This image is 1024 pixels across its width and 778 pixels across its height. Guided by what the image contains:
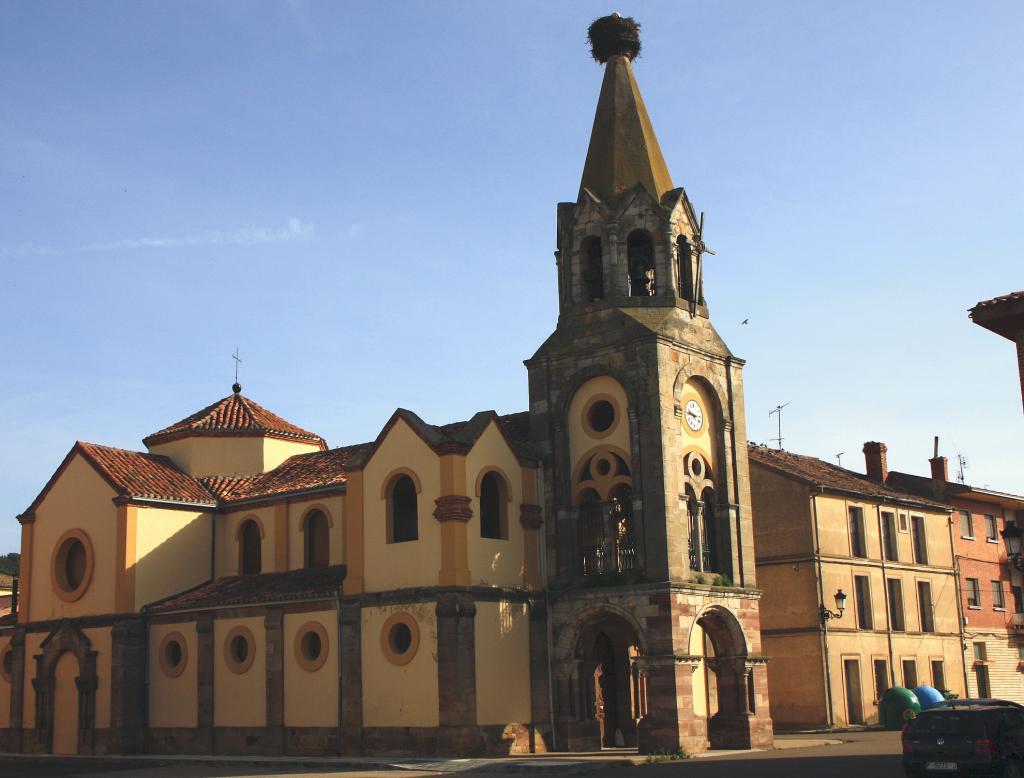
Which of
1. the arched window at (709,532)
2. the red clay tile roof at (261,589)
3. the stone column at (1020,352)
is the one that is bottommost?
the red clay tile roof at (261,589)

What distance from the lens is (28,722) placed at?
133 feet

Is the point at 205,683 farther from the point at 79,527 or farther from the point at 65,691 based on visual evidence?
the point at 79,527

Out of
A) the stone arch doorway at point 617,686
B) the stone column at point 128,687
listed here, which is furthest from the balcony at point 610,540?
the stone column at point 128,687

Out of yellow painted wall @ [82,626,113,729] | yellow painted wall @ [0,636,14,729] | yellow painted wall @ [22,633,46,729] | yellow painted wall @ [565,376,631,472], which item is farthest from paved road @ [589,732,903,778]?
yellow painted wall @ [0,636,14,729]

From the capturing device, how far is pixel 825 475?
4956 cm

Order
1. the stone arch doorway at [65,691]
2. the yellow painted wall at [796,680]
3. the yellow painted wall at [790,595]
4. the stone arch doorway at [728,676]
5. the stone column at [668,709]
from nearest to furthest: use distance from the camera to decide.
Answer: the stone column at [668,709]
the stone arch doorway at [728,676]
the stone arch doorway at [65,691]
the yellow painted wall at [796,680]
the yellow painted wall at [790,595]

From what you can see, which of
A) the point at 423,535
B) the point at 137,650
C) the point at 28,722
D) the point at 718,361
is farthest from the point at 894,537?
the point at 28,722

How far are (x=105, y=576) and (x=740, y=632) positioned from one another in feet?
66.8

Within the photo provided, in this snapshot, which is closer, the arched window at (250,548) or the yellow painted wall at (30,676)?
the yellow painted wall at (30,676)

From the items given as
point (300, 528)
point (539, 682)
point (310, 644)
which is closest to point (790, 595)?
point (539, 682)

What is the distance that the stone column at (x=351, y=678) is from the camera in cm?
3419

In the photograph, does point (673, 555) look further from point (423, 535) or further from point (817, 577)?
point (817, 577)

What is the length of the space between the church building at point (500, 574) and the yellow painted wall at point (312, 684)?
0.23 ft

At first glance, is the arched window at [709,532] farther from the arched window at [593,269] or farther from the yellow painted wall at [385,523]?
the yellow painted wall at [385,523]
